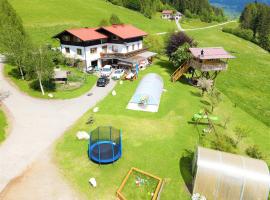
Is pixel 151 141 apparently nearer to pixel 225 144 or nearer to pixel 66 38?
pixel 225 144

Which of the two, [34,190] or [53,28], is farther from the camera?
[53,28]

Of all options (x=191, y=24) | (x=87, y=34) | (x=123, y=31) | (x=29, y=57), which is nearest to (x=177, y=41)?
(x=123, y=31)

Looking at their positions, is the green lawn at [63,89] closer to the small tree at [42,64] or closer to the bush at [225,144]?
the small tree at [42,64]

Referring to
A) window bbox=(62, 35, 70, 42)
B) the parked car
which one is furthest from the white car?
window bbox=(62, 35, 70, 42)

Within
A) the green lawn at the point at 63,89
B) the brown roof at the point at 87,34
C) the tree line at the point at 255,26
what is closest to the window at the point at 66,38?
the brown roof at the point at 87,34

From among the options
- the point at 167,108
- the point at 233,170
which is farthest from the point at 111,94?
the point at 233,170

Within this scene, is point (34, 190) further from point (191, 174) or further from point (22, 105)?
point (22, 105)

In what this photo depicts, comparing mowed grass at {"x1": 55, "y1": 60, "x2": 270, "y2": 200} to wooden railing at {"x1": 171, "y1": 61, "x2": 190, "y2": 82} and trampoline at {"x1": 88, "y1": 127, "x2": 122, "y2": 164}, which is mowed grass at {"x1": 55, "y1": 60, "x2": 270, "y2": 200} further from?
wooden railing at {"x1": 171, "y1": 61, "x2": 190, "y2": 82}
